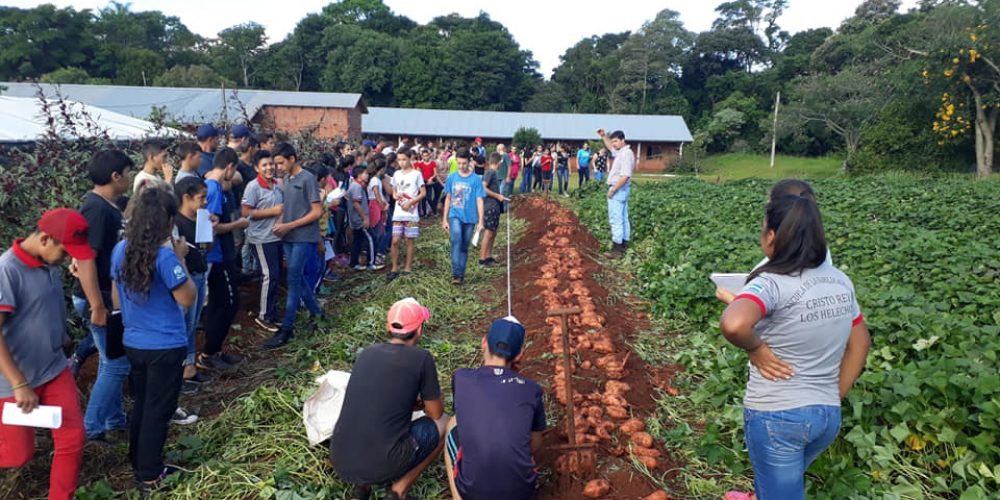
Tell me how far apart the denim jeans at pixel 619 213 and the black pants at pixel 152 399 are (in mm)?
6862

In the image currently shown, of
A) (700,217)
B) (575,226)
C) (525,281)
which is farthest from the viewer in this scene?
(575,226)

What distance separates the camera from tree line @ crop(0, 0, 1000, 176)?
3622 centimetres

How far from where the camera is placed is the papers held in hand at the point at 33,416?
286cm

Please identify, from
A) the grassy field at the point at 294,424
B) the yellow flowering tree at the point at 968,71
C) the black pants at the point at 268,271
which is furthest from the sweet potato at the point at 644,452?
the yellow flowering tree at the point at 968,71

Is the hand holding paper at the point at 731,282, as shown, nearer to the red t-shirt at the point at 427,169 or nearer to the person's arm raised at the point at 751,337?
the person's arm raised at the point at 751,337

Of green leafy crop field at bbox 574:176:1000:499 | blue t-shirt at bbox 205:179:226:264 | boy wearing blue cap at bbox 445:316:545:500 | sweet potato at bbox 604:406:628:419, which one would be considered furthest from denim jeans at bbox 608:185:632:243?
boy wearing blue cap at bbox 445:316:545:500

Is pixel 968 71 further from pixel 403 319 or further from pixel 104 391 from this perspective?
pixel 104 391

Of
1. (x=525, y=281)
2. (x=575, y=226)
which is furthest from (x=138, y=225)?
(x=575, y=226)

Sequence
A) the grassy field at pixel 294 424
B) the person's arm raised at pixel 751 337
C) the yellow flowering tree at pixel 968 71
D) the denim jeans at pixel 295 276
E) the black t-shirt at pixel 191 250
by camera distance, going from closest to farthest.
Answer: the person's arm raised at pixel 751 337, the grassy field at pixel 294 424, the black t-shirt at pixel 191 250, the denim jeans at pixel 295 276, the yellow flowering tree at pixel 968 71

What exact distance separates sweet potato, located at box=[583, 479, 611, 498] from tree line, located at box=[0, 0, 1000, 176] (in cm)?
3258

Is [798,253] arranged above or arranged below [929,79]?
below

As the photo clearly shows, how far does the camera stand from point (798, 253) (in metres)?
2.37

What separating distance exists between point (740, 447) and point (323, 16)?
82.3 m

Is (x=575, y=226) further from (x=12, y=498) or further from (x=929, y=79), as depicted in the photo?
(x=929, y=79)
